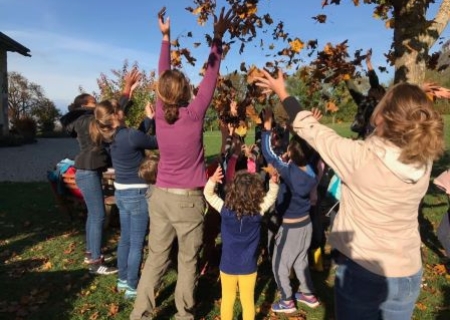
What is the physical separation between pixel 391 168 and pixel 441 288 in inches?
135

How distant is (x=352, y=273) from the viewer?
220 centimetres

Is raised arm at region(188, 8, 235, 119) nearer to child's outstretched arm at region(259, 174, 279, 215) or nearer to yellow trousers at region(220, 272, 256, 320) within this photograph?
child's outstretched arm at region(259, 174, 279, 215)

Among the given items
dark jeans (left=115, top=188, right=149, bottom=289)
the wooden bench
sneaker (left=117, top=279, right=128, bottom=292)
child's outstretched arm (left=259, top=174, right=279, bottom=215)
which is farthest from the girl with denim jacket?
the wooden bench

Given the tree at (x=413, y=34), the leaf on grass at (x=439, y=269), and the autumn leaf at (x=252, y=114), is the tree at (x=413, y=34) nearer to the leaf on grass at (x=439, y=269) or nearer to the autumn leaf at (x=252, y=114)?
the autumn leaf at (x=252, y=114)

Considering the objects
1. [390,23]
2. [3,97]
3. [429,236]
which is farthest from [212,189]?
[3,97]

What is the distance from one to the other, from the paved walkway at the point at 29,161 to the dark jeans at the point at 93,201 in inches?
369

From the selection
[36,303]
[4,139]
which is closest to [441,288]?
[36,303]

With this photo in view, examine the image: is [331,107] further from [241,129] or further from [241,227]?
[241,227]

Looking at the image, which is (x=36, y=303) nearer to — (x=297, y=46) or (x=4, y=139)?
(x=297, y=46)

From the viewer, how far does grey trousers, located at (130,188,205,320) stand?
3.52 metres

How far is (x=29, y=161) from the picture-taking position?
18156 millimetres

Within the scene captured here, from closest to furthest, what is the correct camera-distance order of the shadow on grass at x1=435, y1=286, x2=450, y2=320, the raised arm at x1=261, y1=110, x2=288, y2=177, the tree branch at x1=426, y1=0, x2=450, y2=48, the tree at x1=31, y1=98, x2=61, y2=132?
the raised arm at x1=261, y1=110, x2=288, y2=177
the shadow on grass at x1=435, y1=286, x2=450, y2=320
the tree branch at x1=426, y1=0, x2=450, y2=48
the tree at x1=31, y1=98, x2=61, y2=132

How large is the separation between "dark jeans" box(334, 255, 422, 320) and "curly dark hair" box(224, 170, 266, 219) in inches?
50.2

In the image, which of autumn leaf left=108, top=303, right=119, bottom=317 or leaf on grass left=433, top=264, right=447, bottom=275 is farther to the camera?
leaf on grass left=433, top=264, right=447, bottom=275
